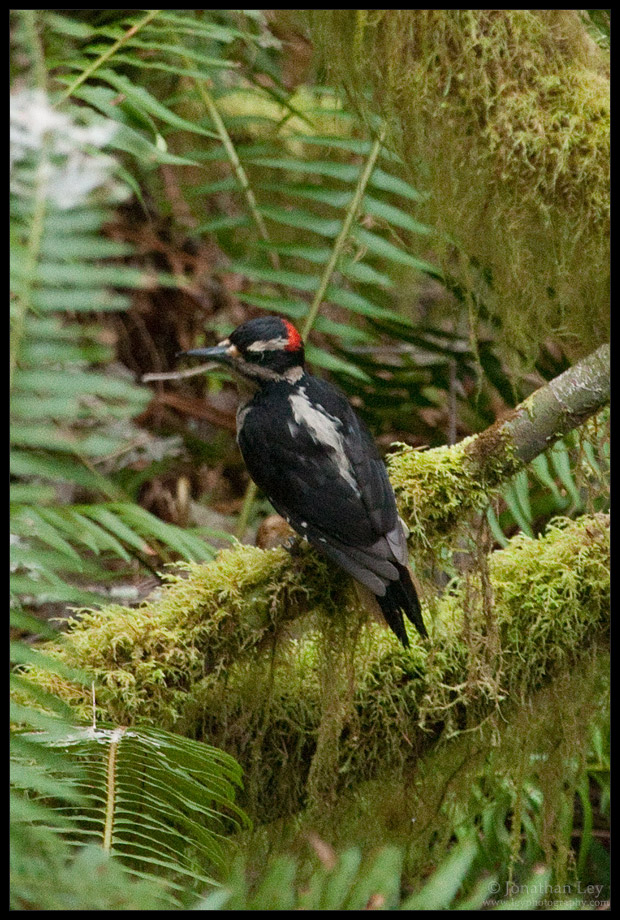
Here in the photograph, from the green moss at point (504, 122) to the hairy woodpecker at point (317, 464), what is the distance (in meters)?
0.72

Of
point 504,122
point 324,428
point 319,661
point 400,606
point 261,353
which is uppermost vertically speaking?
point 504,122

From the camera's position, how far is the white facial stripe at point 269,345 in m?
3.16

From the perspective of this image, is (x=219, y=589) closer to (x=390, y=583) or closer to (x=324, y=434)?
(x=390, y=583)

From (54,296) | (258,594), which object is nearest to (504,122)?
(258,594)

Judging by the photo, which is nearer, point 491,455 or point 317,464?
point 491,455

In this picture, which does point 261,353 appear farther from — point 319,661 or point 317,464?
point 319,661

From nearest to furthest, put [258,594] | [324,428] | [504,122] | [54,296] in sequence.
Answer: [54,296] → [258,594] → [504,122] → [324,428]

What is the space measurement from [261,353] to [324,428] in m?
0.45

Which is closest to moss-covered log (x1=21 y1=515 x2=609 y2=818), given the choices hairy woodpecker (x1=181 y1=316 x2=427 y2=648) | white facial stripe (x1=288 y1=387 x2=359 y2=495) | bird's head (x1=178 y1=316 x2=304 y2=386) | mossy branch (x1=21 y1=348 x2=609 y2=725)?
mossy branch (x1=21 y1=348 x2=609 y2=725)

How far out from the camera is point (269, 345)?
317 centimetres

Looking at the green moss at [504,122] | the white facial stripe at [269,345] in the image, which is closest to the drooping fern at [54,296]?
the green moss at [504,122]

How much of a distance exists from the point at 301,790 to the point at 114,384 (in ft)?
6.11
